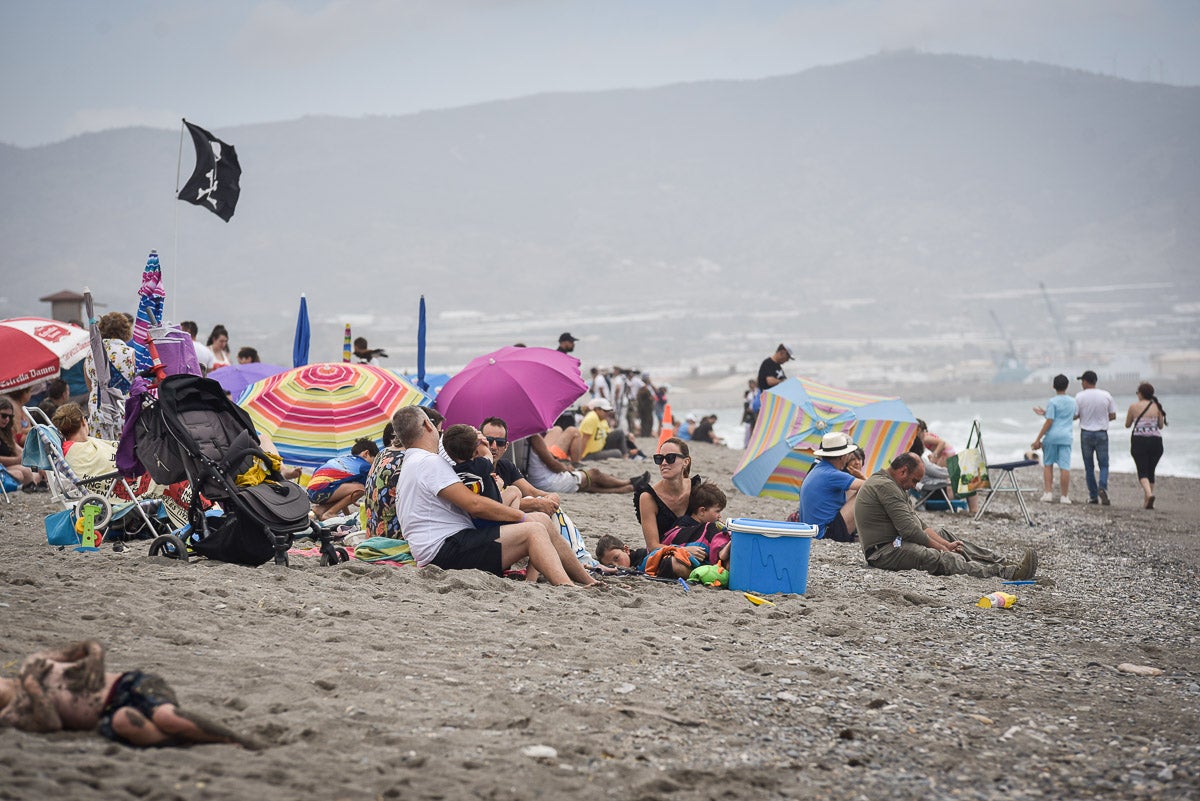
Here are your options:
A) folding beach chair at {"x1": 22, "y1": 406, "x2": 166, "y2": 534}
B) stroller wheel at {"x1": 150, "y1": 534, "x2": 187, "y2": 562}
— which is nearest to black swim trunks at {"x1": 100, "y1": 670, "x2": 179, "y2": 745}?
stroller wheel at {"x1": 150, "y1": 534, "x2": 187, "y2": 562}

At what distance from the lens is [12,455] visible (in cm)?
955

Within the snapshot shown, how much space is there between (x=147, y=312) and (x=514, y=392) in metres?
3.48

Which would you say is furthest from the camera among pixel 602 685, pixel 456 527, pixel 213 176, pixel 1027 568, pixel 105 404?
pixel 213 176

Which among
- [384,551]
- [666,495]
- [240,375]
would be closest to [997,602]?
[666,495]

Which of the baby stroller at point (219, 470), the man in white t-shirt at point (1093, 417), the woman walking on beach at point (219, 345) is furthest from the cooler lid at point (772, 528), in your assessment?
the man in white t-shirt at point (1093, 417)

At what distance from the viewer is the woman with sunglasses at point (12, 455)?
9.34 m

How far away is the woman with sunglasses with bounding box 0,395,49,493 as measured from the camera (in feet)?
30.7

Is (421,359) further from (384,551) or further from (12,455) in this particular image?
(384,551)

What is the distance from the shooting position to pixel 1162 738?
12.5ft

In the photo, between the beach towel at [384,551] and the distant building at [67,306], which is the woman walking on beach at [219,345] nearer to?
the distant building at [67,306]

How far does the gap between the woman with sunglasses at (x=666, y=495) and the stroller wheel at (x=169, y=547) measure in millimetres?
2350

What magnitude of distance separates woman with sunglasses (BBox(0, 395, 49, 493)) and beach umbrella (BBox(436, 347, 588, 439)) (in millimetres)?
3263

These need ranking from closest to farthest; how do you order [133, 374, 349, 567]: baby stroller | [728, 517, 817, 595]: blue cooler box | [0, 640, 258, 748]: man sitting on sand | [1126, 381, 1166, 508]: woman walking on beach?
[0, 640, 258, 748]: man sitting on sand
[133, 374, 349, 567]: baby stroller
[728, 517, 817, 595]: blue cooler box
[1126, 381, 1166, 508]: woman walking on beach

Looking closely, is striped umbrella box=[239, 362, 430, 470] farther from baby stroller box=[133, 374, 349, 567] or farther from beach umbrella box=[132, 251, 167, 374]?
baby stroller box=[133, 374, 349, 567]
